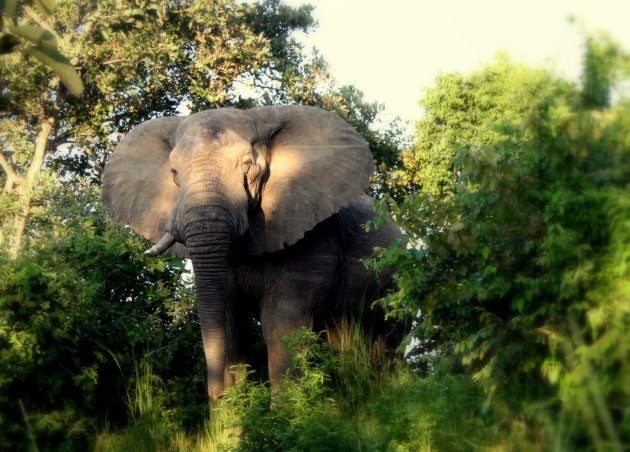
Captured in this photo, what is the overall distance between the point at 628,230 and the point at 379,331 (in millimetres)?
6516

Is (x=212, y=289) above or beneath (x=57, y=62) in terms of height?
beneath

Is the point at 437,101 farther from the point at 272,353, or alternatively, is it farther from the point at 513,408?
the point at 513,408

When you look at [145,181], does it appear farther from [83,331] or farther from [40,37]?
[40,37]

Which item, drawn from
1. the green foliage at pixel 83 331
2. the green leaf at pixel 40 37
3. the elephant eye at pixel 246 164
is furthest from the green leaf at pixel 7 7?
the elephant eye at pixel 246 164

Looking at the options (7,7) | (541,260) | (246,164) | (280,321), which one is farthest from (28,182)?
(7,7)

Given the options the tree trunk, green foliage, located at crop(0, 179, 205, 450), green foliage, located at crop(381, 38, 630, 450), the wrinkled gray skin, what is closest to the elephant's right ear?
the wrinkled gray skin

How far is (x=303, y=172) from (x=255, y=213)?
70 cm

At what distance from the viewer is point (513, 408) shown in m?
5.28

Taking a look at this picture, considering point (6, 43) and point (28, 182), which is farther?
point (28, 182)

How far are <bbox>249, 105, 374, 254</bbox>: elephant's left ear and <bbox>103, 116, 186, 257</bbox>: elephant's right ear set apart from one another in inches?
34.5

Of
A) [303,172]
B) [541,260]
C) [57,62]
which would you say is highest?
[303,172]

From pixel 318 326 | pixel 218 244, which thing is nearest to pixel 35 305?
pixel 218 244

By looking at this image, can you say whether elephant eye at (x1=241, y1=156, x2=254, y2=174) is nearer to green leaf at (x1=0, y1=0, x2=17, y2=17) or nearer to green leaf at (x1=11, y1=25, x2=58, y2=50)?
green leaf at (x1=11, y1=25, x2=58, y2=50)

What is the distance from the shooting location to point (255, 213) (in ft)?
29.6
